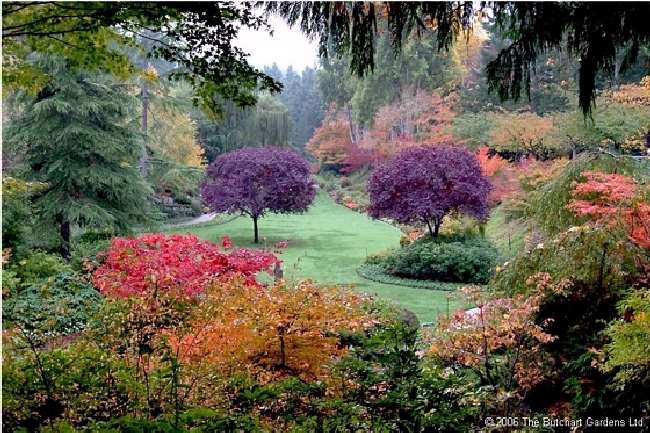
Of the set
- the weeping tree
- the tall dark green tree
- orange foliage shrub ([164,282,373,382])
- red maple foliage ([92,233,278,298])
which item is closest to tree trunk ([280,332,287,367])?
orange foliage shrub ([164,282,373,382])

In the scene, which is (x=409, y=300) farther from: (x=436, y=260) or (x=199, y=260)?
(x=199, y=260)

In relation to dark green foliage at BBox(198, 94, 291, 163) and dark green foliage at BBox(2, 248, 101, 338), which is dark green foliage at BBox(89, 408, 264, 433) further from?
dark green foliage at BBox(198, 94, 291, 163)

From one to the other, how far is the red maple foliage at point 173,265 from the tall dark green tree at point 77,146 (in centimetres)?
331

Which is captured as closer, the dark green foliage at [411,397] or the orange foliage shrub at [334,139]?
the dark green foliage at [411,397]

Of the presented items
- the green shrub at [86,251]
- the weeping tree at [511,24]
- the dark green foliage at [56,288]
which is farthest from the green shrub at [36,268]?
the weeping tree at [511,24]

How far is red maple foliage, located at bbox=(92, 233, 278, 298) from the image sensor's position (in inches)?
175

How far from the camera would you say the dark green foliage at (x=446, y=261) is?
8703 mm

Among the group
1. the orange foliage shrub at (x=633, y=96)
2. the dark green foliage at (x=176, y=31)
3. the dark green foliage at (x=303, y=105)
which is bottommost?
the dark green foliage at (x=176, y=31)

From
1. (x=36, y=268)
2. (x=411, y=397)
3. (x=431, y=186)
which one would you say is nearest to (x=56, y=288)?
(x=36, y=268)

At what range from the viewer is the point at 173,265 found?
15.4 ft

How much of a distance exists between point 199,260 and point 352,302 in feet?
7.69

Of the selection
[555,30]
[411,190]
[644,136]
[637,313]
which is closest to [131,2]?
[555,30]

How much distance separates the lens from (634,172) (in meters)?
5.12

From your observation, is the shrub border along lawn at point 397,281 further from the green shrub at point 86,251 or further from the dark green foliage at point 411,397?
the dark green foliage at point 411,397
